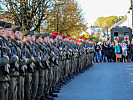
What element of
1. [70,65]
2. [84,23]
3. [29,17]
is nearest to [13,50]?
[70,65]

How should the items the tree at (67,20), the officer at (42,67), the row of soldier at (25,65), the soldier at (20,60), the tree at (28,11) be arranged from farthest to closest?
the tree at (67,20)
the tree at (28,11)
the officer at (42,67)
the soldier at (20,60)
the row of soldier at (25,65)

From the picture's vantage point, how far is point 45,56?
978 centimetres

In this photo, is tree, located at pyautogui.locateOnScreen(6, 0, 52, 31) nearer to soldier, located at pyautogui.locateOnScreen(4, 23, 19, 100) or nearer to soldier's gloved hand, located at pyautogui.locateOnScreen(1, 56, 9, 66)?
soldier, located at pyautogui.locateOnScreen(4, 23, 19, 100)

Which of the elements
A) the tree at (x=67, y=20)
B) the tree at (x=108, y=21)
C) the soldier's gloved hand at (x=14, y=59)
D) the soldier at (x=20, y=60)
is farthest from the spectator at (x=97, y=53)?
the tree at (x=108, y=21)

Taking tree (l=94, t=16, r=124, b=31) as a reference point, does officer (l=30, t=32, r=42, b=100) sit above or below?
below

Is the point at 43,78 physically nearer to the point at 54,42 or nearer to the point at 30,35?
the point at 30,35

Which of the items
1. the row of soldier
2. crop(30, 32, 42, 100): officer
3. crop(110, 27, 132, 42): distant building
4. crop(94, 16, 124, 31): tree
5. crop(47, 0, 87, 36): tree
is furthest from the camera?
crop(94, 16, 124, 31): tree

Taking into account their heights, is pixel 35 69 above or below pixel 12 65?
below

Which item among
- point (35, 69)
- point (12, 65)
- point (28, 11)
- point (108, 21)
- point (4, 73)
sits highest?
point (108, 21)

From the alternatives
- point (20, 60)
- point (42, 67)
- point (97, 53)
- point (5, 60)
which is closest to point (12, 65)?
point (20, 60)

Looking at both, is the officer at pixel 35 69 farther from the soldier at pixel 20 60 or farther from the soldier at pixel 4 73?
the soldier at pixel 4 73

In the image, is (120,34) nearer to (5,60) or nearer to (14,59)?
(14,59)

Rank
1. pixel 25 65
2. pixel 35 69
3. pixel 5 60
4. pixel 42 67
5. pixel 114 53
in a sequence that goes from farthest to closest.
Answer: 1. pixel 114 53
2. pixel 42 67
3. pixel 35 69
4. pixel 25 65
5. pixel 5 60

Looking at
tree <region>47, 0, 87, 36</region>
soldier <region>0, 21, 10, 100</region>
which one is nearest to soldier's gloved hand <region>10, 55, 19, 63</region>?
soldier <region>0, 21, 10, 100</region>
